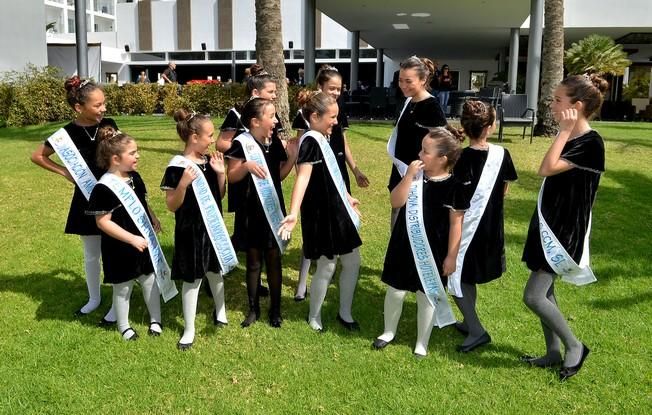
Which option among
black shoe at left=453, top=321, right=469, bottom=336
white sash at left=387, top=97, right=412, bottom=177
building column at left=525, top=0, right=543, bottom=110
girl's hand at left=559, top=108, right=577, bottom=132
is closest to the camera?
girl's hand at left=559, top=108, right=577, bottom=132

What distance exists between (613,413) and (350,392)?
128 cm

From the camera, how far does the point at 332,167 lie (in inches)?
140

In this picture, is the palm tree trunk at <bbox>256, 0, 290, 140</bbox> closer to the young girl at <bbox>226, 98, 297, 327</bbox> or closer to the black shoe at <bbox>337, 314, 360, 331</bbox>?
the young girl at <bbox>226, 98, 297, 327</bbox>

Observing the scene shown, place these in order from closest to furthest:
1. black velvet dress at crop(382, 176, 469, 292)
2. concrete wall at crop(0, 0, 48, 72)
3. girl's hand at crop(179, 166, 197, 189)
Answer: black velvet dress at crop(382, 176, 469, 292) → girl's hand at crop(179, 166, 197, 189) → concrete wall at crop(0, 0, 48, 72)

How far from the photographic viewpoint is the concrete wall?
1895 cm

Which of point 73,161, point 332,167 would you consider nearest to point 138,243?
point 73,161

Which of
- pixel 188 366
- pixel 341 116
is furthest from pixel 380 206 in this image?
pixel 188 366

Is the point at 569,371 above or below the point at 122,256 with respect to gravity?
below

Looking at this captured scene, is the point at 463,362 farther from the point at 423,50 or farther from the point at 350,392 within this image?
the point at 423,50

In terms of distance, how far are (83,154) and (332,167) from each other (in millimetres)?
1655

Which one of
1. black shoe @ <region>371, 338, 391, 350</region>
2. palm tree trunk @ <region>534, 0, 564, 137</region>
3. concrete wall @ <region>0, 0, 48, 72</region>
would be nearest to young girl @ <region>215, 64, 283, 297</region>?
black shoe @ <region>371, 338, 391, 350</region>

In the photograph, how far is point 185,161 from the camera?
3334 millimetres

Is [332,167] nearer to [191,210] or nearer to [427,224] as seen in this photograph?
[427,224]

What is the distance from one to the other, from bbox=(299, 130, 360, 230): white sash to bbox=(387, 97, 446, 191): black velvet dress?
0.63 metres
